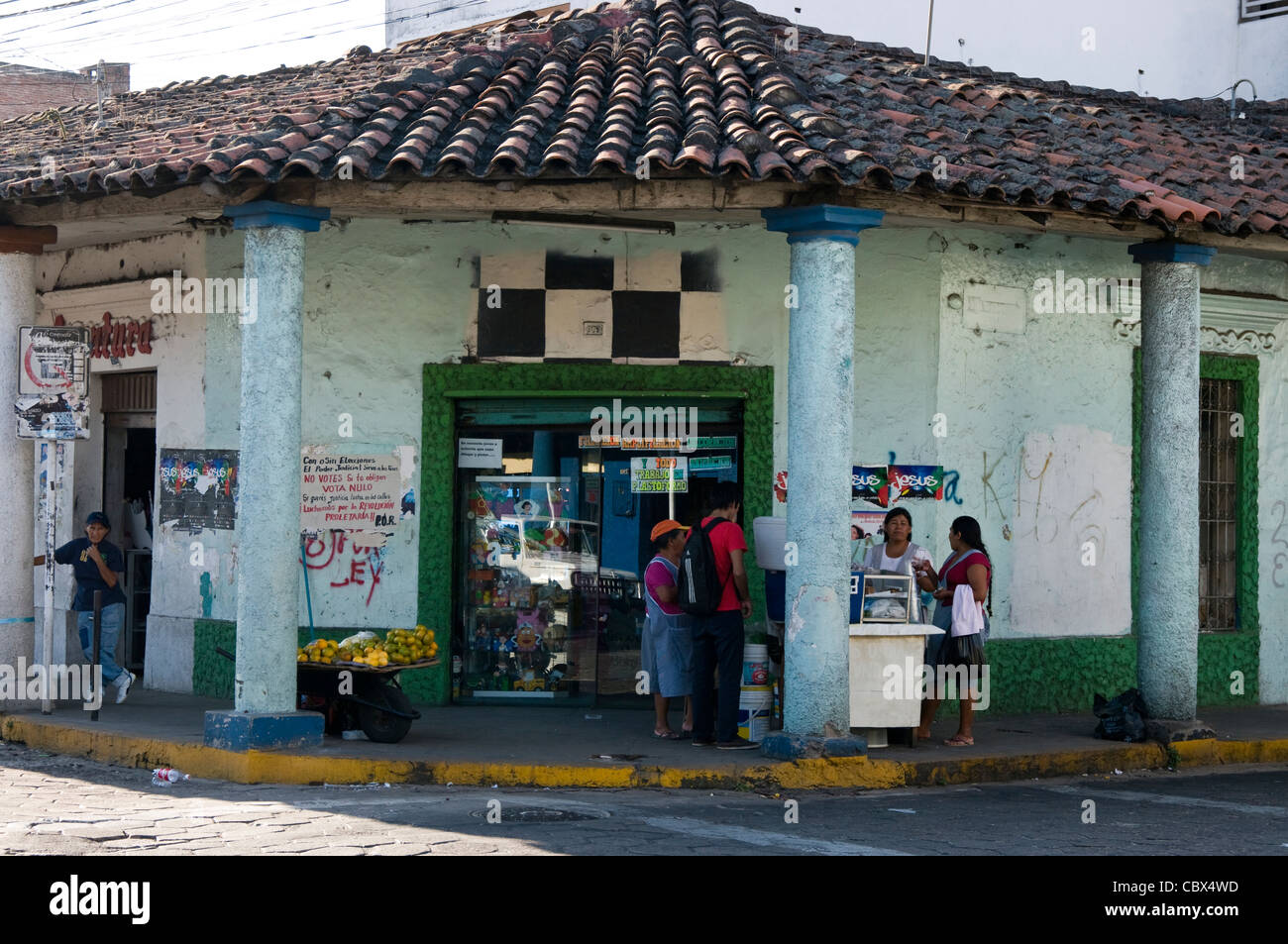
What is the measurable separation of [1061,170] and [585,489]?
4553 millimetres

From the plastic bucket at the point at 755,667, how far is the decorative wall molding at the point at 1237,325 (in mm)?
4933

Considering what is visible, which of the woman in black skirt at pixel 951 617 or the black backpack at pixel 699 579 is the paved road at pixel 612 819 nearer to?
the woman in black skirt at pixel 951 617

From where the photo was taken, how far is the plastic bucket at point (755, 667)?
10.6m

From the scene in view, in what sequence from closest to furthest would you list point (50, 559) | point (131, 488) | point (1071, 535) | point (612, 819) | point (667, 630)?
point (612, 819) < point (667, 630) < point (50, 559) < point (1071, 535) < point (131, 488)

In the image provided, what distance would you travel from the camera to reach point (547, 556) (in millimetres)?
12688

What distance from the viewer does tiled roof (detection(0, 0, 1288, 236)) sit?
9648 mm

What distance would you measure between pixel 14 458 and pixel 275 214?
343cm

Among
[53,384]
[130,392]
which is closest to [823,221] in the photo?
[53,384]

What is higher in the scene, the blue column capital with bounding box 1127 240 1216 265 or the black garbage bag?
the blue column capital with bounding box 1127 240 1216 265

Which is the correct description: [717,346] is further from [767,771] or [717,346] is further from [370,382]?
[767,771]

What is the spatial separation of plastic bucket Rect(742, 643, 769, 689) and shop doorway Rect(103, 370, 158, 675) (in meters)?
6.42

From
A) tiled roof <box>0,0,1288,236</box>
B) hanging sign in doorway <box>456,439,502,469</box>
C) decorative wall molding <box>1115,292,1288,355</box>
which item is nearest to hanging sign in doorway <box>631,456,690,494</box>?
hanging sign in doorway <box>456,439,502,469</box>

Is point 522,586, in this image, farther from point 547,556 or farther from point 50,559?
point 50,559

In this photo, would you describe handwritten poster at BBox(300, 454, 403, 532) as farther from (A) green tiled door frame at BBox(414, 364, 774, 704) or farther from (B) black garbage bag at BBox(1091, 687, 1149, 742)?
(B) black garbage bag at BBox(1091, 687, 1149, 742)
